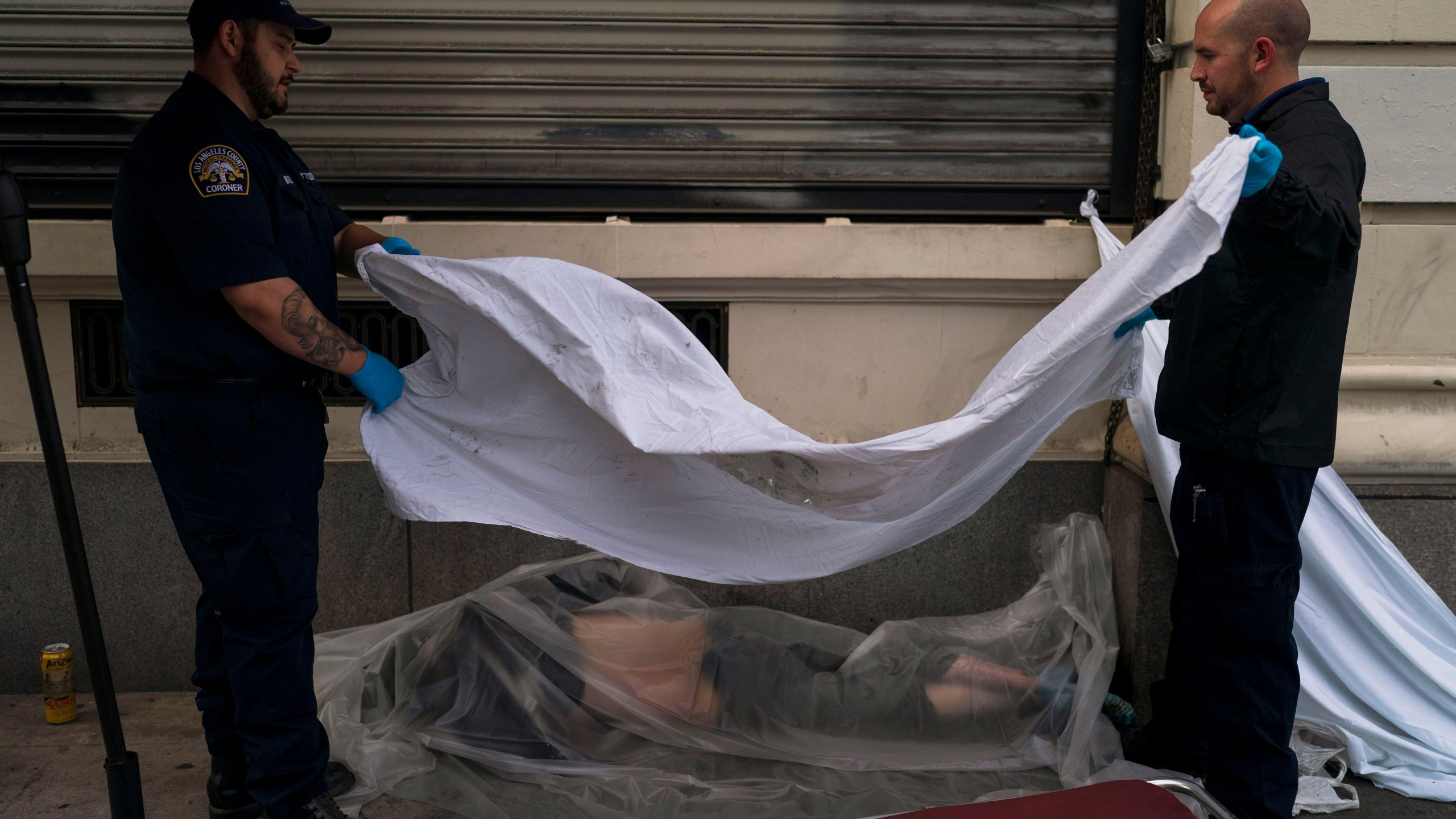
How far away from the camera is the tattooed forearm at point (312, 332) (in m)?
2.59

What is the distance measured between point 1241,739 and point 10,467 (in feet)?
13.0

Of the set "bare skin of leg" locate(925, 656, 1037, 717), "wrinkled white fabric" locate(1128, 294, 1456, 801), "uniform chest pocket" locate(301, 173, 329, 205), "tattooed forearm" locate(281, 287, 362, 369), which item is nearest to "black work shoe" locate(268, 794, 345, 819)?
"tattooed forearm" locate(281, 287, 362, 369)

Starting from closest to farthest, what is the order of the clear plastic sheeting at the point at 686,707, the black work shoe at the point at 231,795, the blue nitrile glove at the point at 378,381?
the blue nitrile glove at the point at 378,381
the black work shoe at the point at 231,795
the clear plastic sheeting at the point at 686,707

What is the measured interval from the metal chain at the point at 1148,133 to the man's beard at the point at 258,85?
9.00 ft

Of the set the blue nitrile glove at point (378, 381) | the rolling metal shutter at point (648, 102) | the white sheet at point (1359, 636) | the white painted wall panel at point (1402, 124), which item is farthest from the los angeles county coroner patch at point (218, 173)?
the white painted wall panel at point (1402, 124)

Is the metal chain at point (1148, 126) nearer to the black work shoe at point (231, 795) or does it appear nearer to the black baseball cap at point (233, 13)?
the black baseball cap at point (233, 13)

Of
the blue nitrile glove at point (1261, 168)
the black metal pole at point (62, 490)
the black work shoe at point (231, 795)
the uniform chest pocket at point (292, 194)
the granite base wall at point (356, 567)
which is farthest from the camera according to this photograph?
the granite base wall at point (356, 567)

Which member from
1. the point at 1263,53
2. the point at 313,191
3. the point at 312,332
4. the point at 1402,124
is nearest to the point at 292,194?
the point at 313,191

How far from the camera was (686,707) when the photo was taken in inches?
127

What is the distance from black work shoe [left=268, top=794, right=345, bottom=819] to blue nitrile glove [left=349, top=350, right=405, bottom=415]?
1058 millimetres

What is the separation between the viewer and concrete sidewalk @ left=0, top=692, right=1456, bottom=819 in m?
3.01

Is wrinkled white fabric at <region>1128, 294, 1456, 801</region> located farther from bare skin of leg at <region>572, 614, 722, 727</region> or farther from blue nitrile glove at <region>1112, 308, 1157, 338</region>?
bare skin of leg at <region>572, 614, 722, 727</region>

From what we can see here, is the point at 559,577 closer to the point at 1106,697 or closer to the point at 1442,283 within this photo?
the point at 1106,697

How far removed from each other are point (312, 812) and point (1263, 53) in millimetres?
3100
